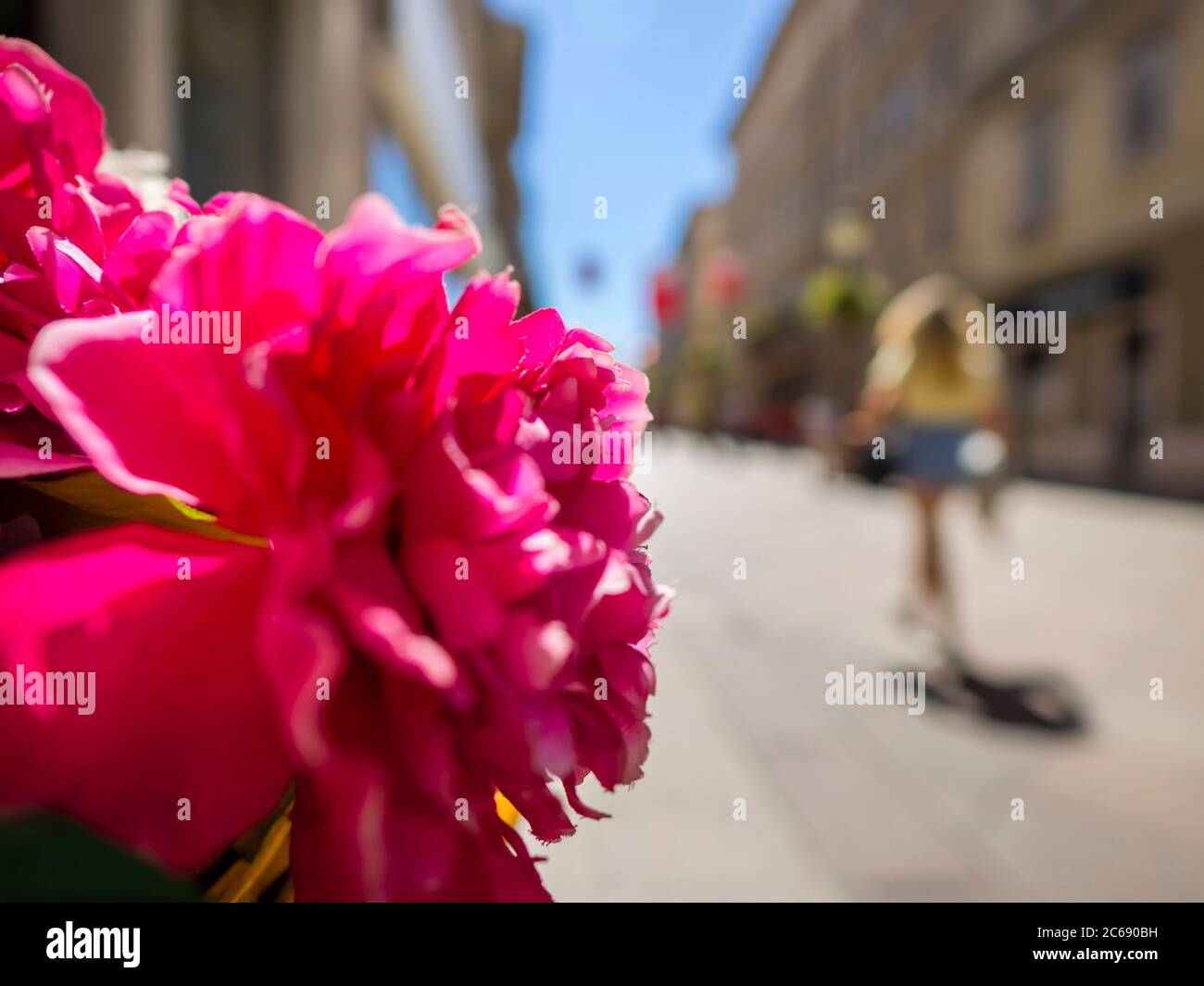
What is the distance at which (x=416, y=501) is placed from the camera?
0.34 meters

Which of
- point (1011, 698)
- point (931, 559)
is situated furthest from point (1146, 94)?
point (1011, 698)

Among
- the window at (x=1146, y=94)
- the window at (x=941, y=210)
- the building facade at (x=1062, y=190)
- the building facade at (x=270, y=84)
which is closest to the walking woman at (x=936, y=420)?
the building facade at (x=270, y=84)

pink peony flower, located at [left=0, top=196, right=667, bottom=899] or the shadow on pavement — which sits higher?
pink peony flower, located at [left=0, top=196, right=667, bottom=899]

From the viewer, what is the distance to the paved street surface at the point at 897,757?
8.12 ft

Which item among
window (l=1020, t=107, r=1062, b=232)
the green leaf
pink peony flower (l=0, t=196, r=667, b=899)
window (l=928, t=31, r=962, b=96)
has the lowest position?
the green leaf

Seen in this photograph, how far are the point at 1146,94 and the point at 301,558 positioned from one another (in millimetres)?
18944

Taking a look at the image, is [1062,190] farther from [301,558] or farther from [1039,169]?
[301,558]

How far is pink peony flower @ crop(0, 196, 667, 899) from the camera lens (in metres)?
0.29

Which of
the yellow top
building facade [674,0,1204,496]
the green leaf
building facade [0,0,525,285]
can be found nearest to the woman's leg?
the yellow top

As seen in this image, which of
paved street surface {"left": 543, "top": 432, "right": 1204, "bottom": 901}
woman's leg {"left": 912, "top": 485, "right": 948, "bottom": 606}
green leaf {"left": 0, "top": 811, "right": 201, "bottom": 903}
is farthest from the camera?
woman's leg {"left": 912, "top": 485, "right": 948, "bottom": 606}

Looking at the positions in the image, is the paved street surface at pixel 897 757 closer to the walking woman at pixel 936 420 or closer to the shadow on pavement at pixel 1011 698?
the shadow on pavement at pixel 1011 698

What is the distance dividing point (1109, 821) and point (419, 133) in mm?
9605

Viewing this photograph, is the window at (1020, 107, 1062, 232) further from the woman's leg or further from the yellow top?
the woman's leg

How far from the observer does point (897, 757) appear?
3402 millimetres
